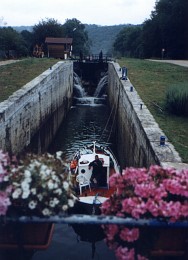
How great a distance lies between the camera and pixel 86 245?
9.16 meters

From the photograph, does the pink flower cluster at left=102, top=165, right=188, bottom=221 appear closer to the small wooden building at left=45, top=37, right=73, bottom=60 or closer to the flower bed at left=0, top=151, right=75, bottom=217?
the flower bed at left=0, top=151, right=75, bottom=217

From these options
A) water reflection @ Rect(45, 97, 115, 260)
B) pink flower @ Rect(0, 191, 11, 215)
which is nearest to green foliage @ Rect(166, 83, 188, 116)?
water reflection @ Rect(45, 97, 115, 260)

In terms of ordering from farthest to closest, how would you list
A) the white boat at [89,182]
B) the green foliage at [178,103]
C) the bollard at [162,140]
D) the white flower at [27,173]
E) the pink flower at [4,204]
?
1. the green foliage at [178,103]
2. the white boat at [89,182]
3. the bollard at [162,140]
4. the white flower at [27,173]
5. the pink flower at [4,204]

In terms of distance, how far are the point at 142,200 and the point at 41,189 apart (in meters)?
0.93

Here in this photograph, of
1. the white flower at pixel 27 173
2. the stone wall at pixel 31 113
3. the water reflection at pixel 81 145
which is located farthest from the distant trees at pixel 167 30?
the white flower at pixel 27 173

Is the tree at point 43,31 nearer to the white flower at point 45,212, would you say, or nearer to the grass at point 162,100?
the grass at point 162,100

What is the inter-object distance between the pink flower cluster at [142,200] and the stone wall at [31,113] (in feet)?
23.8

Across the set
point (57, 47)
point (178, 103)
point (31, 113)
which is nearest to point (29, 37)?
point (57, 47)

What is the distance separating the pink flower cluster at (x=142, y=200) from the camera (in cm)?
308

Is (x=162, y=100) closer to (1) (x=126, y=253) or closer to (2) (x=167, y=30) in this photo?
(1) (x=126, y=253)

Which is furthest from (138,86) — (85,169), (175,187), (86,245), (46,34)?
(46,34)

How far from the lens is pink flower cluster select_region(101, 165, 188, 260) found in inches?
121

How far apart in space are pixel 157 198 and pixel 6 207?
134 cm

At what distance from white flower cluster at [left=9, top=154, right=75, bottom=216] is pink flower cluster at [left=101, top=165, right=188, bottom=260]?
18.0 inches
